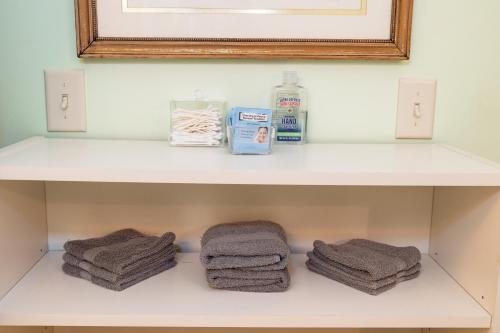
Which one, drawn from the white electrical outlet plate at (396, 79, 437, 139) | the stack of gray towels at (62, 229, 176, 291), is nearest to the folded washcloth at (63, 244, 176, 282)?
the stack of gray towels at (62, 229, 176, 291)

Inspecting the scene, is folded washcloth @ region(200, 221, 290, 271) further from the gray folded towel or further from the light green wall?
the light green wall

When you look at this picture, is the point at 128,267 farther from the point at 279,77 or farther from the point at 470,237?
the point at 470,237

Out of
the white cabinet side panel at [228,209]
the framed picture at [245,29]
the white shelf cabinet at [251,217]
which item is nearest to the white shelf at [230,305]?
the white shelf cabinet at [251,217]

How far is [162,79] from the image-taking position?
104 centimetres

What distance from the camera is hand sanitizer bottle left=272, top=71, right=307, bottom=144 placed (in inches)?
39.8

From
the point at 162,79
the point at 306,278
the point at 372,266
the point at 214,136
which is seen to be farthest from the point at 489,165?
the point at 162,79

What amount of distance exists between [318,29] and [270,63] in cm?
12

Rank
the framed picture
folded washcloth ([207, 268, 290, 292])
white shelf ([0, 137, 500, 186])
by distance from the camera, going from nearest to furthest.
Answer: white shelf ([0, 137, 500, 186]), folded washcloth ([207, 268, 290, 292]), the framed picture

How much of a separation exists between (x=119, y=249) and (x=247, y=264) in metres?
0.25

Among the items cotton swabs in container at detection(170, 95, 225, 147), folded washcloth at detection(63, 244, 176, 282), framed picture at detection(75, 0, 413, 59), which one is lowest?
folded washcloth at detection(63, 244, 176, 282)

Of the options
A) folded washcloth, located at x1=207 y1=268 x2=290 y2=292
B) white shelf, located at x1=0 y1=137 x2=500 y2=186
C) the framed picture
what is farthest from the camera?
the framed picture

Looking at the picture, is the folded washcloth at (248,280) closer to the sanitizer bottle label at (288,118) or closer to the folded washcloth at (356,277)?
the folded washcloth at (356,277)

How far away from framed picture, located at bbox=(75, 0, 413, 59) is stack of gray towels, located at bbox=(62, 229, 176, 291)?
1.22ft

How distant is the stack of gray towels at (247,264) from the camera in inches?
34.5
